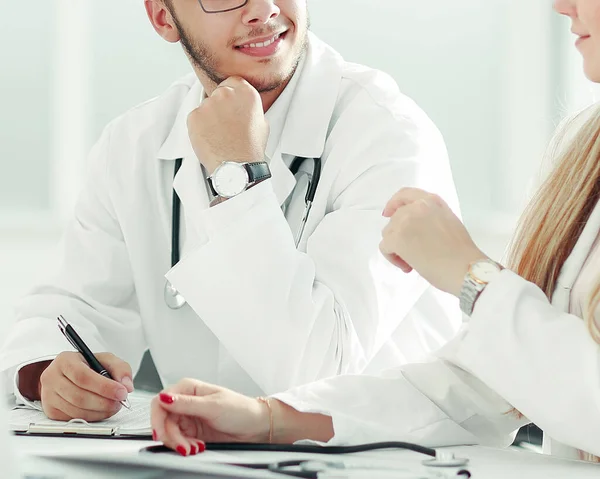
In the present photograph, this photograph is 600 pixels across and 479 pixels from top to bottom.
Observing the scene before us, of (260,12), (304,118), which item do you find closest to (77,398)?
(304,118)

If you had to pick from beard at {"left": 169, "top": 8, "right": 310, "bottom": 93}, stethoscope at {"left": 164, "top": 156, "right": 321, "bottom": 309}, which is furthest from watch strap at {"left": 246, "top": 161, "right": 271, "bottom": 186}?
beard at {"left": 169, "top": 8, "right": 310, "bottom": 93}

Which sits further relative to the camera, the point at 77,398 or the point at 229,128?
the point at 229,128

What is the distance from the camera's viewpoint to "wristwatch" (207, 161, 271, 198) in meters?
1.43

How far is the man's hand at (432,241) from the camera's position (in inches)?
39.7

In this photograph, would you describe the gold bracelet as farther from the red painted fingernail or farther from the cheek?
the cheek

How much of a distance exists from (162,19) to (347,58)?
6.05 ft

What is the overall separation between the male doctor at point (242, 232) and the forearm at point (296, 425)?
33 cm

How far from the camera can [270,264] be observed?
4.61 feet

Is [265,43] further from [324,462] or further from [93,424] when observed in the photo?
[324,462]

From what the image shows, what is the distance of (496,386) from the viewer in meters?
0.97

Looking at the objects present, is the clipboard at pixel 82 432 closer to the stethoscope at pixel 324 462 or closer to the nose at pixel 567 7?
the stethoscope at pixel 324 462

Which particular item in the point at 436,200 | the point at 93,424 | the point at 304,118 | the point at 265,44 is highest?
the point at 265,44

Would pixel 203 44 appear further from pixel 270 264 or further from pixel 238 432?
pixel 238 432

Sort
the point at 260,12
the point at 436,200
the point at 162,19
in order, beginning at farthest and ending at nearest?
the point at 162,19 < the point at 260,12 < the point at 436,200
